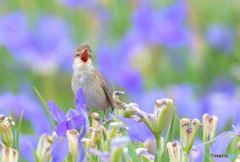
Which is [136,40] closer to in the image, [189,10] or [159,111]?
[189,10]

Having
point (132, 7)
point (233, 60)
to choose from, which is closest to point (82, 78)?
point (233, 60)

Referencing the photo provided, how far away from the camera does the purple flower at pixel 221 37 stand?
2.91m

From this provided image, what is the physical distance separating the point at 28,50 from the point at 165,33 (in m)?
0.63

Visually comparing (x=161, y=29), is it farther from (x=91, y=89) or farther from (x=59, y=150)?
(x=59, y=150)

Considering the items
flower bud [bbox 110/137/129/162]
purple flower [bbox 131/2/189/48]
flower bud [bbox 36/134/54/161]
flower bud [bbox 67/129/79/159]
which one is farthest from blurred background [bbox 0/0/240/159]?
flower bud [bbox 110/137/129/162]

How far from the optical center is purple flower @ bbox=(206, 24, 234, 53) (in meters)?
2.91

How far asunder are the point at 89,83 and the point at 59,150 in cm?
66

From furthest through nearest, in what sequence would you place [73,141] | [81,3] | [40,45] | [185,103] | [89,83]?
1. [81,3]
2. [40,45]
3. [185,103]
4. [89,83]
5. [73,141]

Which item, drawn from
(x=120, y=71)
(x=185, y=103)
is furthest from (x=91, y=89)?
(x=120, y=71)

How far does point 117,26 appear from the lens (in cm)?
301

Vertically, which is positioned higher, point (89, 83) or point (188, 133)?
point (89, 83)

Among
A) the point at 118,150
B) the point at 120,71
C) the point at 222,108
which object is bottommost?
the point at 118,150

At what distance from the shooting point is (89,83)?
1.26m

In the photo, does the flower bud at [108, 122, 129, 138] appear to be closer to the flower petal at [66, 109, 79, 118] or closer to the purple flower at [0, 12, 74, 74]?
the flower petal at [66, 109, 79, 118]
